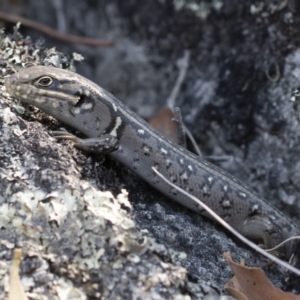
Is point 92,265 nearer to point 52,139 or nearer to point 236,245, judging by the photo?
point 52,139

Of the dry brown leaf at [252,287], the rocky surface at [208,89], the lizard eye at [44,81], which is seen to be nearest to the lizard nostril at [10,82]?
the lizard eye at [44,81]

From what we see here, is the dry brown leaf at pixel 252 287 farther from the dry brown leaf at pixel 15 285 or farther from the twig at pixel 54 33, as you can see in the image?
the twig at pixel 54 33

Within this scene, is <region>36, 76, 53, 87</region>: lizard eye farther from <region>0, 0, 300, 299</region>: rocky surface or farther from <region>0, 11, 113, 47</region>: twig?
<region>0, 11, 113, 47</region>: twig

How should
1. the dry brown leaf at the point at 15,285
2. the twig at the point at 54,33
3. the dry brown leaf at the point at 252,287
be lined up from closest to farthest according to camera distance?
the dry brown leaf at the point at 15,285, the dry brown leaf at the point at 252,287, the twig at the point at 54,33

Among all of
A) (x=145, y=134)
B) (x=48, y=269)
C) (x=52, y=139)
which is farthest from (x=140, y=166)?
Result: (x=48, y=269)

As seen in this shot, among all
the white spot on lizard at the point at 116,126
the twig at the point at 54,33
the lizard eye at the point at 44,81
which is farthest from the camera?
the twig at the point at 54,33

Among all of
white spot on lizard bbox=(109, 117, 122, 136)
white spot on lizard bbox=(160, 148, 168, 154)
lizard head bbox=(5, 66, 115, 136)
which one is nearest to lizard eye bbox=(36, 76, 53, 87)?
lizard head bbox=(5, 66, 115, 136)
